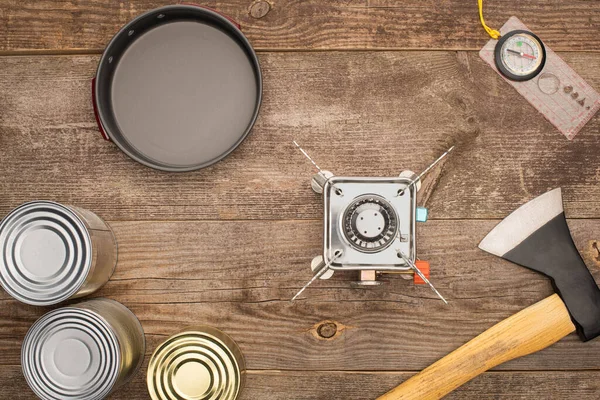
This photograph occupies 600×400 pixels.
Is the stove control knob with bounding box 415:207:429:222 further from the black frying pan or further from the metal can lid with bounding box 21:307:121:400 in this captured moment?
the metal can lid with bounding box 21:307:121:400

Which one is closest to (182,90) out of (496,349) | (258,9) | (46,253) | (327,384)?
(258,9)

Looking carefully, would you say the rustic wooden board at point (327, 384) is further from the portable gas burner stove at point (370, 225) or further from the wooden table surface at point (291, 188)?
the portable gas burner stove at point (370, 225)

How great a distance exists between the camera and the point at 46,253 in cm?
92

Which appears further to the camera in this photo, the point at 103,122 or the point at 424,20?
the point at 424,20

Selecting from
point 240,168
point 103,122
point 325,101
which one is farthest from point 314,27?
point 103,122

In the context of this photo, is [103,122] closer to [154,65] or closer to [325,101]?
[154,65]

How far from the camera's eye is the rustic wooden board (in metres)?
1.03

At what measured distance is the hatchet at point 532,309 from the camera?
0.99 m

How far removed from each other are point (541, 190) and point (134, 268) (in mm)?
813

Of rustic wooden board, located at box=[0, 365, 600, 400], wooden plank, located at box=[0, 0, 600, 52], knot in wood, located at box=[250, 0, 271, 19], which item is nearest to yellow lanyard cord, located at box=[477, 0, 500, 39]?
wooden plank, located at box=[0, 0, 600, 52]

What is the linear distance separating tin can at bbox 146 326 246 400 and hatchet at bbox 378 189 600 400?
0.31m

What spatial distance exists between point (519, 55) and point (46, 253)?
3.11 ft

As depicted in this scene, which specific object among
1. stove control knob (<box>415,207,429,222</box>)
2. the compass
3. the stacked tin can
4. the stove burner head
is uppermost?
the compass

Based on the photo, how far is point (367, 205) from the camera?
0.94 meters
